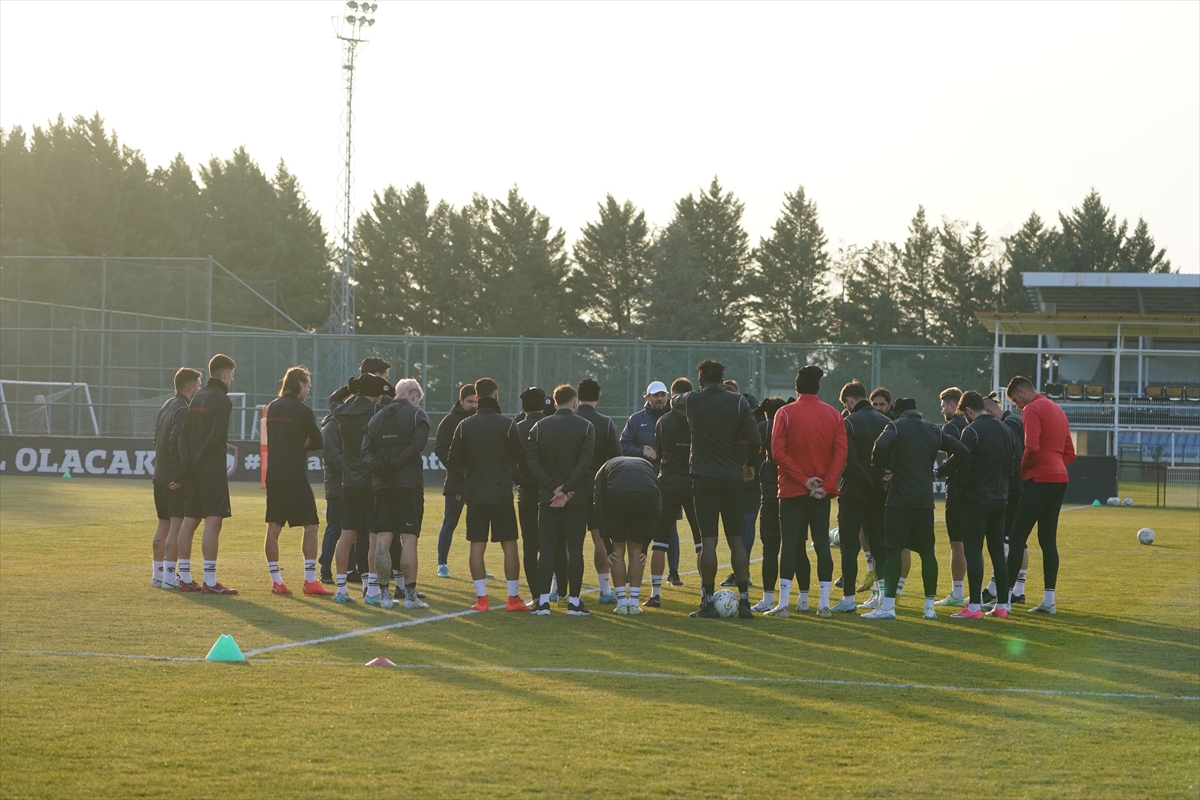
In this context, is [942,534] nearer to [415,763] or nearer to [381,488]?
[381,488]

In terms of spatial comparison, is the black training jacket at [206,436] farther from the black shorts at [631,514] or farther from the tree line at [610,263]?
the tree line at [610,263]

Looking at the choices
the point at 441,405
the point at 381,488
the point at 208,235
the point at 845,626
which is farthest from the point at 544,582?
the point at 208,235

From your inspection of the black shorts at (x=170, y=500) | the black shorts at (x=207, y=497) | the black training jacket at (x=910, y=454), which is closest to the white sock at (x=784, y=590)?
the black training jacket at (x=910, y=454)

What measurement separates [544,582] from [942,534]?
12.9 meters

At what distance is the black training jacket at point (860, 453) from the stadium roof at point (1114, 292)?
37860 mm

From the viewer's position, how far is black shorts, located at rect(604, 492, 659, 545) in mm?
11169

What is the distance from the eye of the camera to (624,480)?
36.7 ft

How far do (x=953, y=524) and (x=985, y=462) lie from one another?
1.00m

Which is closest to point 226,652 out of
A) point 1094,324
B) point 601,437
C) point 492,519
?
point 492,519

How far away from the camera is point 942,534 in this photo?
22812 mm

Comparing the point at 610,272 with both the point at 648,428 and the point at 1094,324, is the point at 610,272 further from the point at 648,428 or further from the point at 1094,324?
the point at 648,428

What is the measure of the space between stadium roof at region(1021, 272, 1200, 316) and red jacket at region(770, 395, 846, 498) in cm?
3846

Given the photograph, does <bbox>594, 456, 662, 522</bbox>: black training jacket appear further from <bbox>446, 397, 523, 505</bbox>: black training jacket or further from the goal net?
the goal net

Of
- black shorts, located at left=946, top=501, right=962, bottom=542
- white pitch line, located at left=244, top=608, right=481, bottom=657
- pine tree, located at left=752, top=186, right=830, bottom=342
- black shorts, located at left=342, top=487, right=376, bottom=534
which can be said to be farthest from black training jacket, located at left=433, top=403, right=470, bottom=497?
pine tree, located at left=752, top=186, right=830, bottom=342
